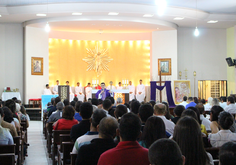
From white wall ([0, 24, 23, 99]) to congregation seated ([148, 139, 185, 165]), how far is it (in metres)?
14.4

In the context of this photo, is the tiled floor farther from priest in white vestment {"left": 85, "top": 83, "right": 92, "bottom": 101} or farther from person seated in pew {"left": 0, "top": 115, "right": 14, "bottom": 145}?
priest in white vestment {"left": 85, "top": 83, "right": 92, "bottom": 101}

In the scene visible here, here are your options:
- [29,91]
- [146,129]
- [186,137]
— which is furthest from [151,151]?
[29,91]

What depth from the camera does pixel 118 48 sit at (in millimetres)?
17266

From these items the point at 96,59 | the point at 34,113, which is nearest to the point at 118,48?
the point at 96,59

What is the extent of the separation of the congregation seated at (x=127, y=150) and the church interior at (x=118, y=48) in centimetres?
1023

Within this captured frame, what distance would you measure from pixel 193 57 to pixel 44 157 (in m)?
11.8

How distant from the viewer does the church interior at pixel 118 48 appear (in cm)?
1275

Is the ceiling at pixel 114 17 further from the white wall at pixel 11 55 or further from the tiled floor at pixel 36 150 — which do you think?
the tiled floor at pixel 36 150

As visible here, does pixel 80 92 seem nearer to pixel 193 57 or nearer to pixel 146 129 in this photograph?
pixel 193 57

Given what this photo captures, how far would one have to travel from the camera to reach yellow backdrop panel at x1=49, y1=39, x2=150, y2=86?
1658 centimetres

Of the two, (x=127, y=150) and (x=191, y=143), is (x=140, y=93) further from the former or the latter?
(x=127, y=150)

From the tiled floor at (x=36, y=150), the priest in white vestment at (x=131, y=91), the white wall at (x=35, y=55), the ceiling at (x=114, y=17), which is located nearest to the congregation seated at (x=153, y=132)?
the tiled floor at (x=36, y=150)

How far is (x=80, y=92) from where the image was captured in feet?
52.6

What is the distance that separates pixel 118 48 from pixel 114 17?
4.06 m
